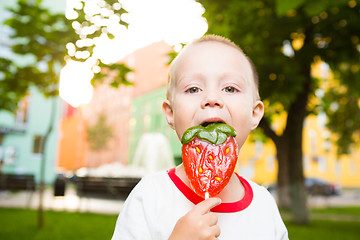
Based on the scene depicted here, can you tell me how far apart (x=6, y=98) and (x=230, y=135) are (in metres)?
8.08

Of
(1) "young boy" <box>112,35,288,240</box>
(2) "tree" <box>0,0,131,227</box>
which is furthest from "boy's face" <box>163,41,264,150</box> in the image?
(2) "tree" <box>0,0,131,227</box>

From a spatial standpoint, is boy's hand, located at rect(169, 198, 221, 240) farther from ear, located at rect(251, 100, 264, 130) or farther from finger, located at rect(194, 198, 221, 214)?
ear, located at rect(251, 100, 264, 130)

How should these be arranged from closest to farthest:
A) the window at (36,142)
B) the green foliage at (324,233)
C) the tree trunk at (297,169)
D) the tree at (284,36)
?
the tree at (284,36) < the green foliage at (324,233) < the tree trunk at (297,169) < the window at (36,142)

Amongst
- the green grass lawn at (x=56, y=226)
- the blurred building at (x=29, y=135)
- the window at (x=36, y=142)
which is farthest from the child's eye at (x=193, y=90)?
the window at (x=36, y=142)

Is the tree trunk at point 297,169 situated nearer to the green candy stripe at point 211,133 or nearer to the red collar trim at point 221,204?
the red collar trim at point 221,204

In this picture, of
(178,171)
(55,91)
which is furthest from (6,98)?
(178,171)

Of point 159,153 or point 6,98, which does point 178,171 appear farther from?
point 159,153

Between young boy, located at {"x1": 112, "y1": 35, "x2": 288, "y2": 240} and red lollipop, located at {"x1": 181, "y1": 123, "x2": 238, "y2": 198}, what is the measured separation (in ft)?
0.23

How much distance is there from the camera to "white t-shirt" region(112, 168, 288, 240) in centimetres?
140

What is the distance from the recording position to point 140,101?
115ft

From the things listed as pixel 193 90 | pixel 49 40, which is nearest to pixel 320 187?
pixel 49 40

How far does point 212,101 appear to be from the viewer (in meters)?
1.38

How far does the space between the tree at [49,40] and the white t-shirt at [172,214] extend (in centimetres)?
354

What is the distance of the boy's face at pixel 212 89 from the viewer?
4.65 feet
